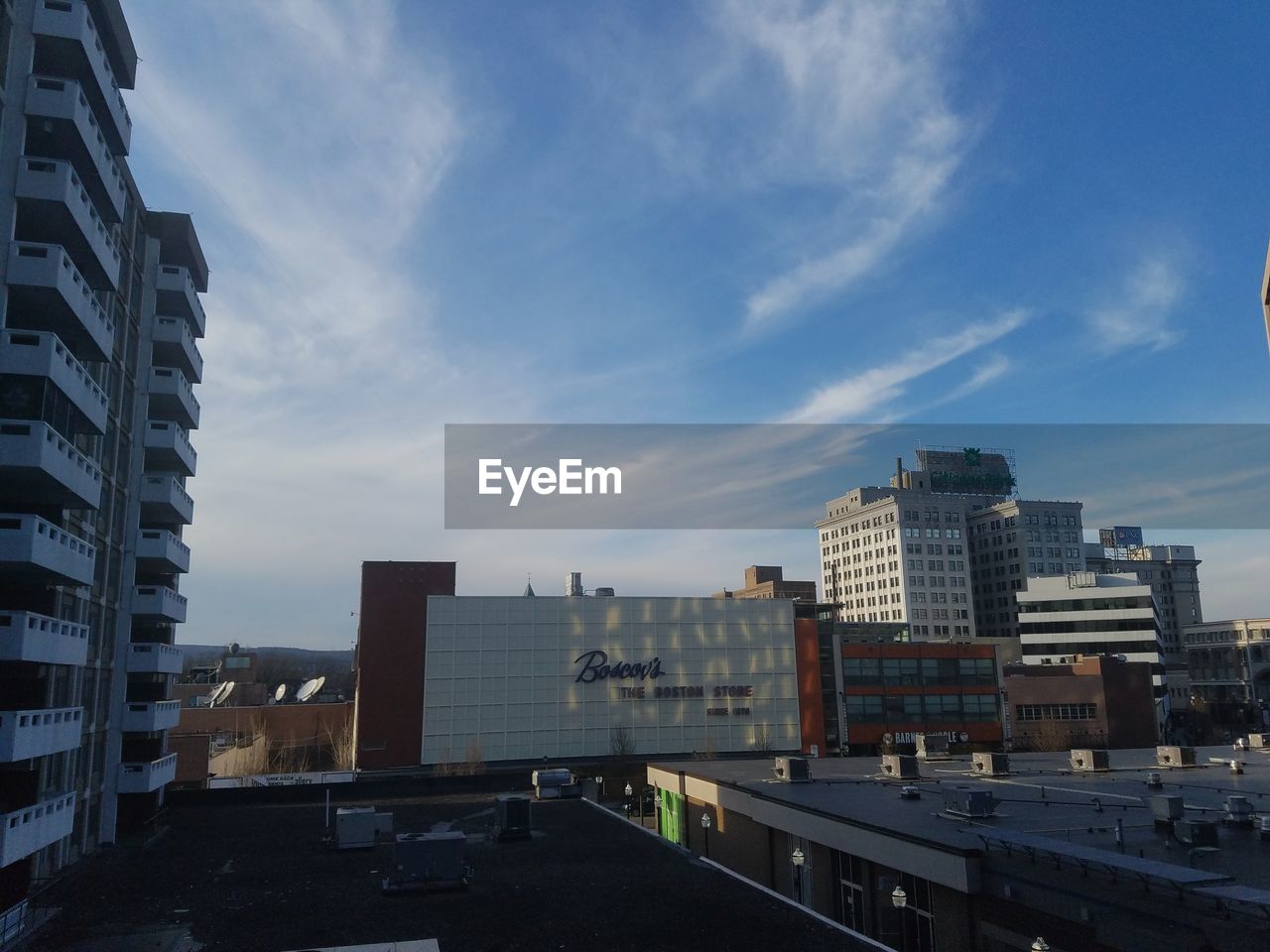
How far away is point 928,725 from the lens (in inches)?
4126

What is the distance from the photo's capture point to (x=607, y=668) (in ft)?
326

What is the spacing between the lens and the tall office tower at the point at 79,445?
106ft

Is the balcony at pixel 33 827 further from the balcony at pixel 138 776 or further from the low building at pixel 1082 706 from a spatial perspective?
the low building at pixel 1082 706

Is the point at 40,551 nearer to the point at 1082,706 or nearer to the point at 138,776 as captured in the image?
the point at 138,776

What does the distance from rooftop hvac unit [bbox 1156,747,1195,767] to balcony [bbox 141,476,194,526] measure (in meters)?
60.2

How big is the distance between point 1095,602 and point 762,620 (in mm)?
74706

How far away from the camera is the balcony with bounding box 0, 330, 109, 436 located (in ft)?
105

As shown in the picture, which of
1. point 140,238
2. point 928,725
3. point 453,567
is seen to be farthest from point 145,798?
point 928,725

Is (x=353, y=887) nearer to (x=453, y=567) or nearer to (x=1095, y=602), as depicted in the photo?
(x=453, y=567)

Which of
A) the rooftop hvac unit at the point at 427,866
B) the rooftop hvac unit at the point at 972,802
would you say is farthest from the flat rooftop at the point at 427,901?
the rooftop hvac unit at the point at 972,802

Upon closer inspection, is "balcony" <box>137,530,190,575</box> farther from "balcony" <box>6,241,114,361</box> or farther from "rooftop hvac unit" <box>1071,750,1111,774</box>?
"rooftop hvac unit" <box>1071,750,1111,774</box>

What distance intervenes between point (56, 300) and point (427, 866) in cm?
2450

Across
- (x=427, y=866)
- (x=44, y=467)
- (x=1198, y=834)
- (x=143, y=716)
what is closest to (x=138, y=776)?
(x=143, y=716)

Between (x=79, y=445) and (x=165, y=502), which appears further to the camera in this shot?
(x=165, y=502)
